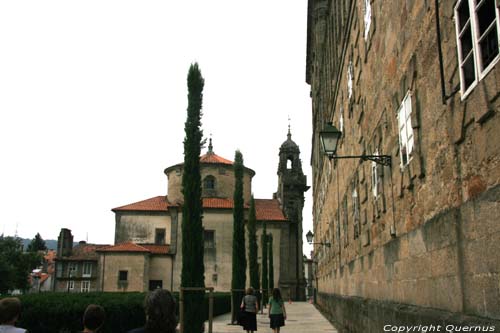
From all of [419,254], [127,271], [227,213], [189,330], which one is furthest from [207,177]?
[419,254]

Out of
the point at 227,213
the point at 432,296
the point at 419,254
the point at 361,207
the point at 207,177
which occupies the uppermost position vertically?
the point at 207,177

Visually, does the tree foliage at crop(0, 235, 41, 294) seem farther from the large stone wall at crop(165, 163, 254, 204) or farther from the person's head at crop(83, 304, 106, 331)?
the person's head at crop(83, 304, 106, 331)

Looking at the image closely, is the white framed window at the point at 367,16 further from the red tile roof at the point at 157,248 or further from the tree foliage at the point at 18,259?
the tree foliage at the point at 18,259

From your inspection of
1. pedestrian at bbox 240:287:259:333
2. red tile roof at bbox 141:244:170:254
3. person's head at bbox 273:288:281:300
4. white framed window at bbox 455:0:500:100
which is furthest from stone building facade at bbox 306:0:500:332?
red tile roof at bbox 141:244:170:254

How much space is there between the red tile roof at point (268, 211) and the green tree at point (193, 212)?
33.6m

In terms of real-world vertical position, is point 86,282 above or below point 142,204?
below

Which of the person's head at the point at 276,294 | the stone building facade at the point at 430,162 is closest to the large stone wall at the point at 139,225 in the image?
the person's head at the point at 276,294

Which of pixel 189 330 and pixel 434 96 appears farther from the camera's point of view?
pixel 189 330

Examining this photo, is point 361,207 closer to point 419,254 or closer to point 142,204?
point 419,254

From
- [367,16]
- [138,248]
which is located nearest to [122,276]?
[138,248]

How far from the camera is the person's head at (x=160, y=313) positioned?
3.29 metres

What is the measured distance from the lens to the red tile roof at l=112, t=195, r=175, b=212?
49.2 meters

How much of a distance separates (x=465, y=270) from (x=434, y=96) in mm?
2041

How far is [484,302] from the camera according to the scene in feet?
14.1
